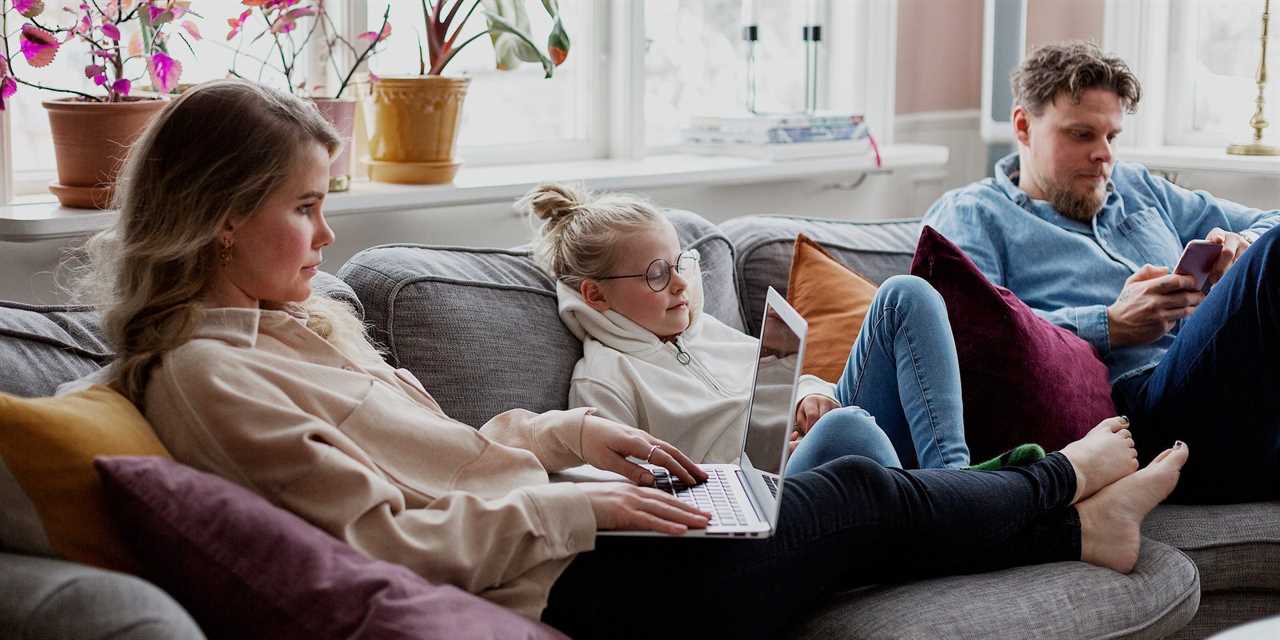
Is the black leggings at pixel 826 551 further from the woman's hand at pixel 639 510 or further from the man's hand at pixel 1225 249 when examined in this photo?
the man's hand at pixel 1225 249

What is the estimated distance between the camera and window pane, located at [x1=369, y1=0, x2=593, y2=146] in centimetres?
292

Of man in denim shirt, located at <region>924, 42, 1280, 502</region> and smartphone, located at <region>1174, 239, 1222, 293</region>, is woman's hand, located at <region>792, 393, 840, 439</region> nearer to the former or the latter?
man in denim shirt, located at <region>924, 42, 1280, 502</region>

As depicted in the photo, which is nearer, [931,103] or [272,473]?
[272,473]

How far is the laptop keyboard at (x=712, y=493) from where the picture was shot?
5.43 ft

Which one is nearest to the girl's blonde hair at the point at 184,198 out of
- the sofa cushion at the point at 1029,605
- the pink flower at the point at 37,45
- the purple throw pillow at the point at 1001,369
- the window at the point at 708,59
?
the pink flower at the point at 37,45

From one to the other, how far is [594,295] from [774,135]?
122cm

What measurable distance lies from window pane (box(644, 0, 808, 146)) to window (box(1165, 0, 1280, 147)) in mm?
1013

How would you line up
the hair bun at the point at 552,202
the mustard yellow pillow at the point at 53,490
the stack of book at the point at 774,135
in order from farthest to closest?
the stack of book at the point at 774,135 → the hair bun at the point at 552,202 → the mustard yellow pillow at the point at 53,490

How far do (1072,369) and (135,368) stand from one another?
1529 mm

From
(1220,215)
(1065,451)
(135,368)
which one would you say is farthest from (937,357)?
(135,368)

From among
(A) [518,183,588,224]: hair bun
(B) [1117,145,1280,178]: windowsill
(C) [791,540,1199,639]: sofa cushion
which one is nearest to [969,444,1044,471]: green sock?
(C) [791,540,1199,639]: sofa cushion

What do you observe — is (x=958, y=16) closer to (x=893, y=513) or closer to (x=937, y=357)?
(x=937, y=357)

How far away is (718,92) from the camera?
3.57 meters

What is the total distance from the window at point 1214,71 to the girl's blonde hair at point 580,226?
1965 mm
